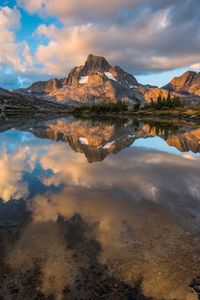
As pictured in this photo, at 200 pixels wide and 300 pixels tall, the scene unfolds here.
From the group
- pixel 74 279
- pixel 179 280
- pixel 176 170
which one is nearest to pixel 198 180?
pixel 176 170

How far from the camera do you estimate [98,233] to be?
17.8 meters

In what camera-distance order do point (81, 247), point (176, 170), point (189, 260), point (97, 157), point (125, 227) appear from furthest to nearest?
point (97, 157) → point (176, 170) → point (125, 227) → point (81, 247) → point (189, 260)

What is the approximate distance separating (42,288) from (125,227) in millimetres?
7537

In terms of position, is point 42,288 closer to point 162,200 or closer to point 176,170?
point 162,200

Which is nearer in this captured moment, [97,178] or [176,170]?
[97,178]

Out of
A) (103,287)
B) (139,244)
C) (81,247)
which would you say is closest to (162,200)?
(139,244)

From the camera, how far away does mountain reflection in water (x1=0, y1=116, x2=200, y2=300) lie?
12789 mm

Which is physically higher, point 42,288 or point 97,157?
point 42,288

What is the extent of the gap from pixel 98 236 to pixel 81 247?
1.68 meters

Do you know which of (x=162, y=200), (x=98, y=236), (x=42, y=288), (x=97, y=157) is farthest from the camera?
(x=97, y=157)

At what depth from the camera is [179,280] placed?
13.2 meters

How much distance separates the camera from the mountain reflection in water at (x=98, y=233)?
42.0 feet

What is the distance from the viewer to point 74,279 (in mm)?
13172

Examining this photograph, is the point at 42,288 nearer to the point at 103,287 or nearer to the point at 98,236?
the point at 103,287
